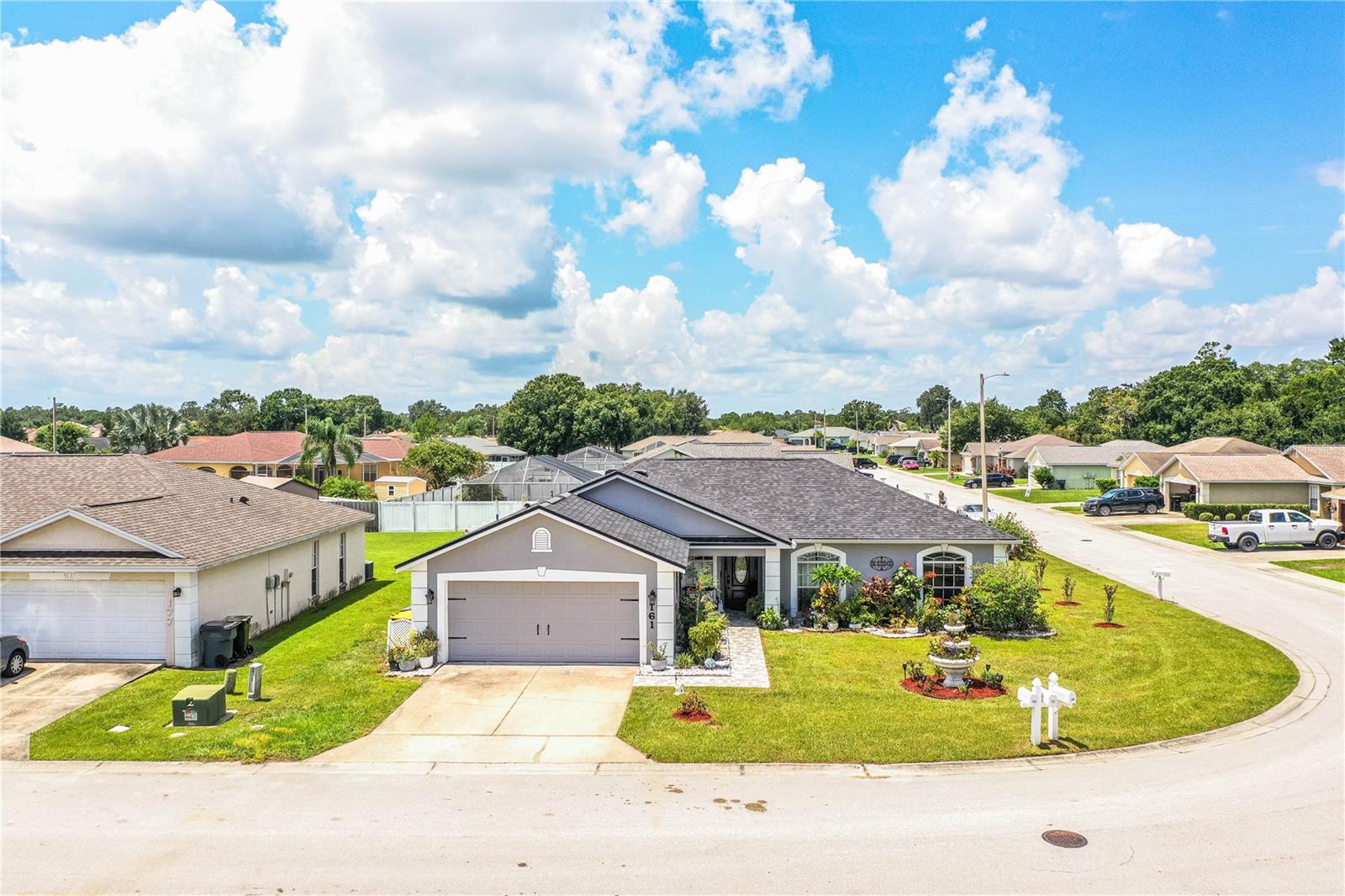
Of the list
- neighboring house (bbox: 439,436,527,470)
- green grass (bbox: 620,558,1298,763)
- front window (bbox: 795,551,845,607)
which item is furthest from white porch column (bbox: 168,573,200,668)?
neighboring house (bbox: 439,436,527,470)

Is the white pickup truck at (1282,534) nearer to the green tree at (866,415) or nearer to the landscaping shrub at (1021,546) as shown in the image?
the landscaping shrub at (1021,546)

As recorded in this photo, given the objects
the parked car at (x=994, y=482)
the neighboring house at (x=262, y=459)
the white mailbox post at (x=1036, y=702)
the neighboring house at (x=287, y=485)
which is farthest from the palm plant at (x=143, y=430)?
the white mailbox post at (x=1036, y=702)

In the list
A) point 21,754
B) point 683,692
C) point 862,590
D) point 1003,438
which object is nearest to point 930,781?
point 683,692

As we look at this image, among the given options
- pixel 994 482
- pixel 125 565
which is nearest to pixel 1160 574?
pixel 125 565

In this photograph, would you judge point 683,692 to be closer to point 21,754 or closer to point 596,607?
point 596,607

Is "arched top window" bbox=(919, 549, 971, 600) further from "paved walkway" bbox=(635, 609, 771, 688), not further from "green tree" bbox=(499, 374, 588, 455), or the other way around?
"green tree" bbox=(499, 374, 588, 455)

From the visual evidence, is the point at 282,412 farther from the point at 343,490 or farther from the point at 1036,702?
the point at 1036,702
